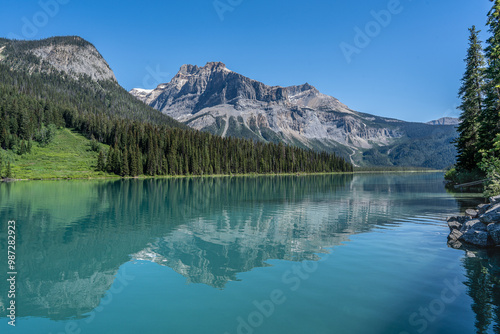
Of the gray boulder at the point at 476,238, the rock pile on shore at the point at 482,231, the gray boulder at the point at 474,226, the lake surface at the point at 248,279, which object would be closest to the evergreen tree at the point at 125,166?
the lake surface at the point at 248,279

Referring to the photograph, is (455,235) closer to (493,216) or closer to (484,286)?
(493,216)

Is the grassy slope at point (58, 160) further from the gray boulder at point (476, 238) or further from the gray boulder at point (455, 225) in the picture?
the gray boulder at point (476, 238)

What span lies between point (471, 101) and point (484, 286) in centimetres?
6107

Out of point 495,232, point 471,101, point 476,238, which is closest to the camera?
point 495,232

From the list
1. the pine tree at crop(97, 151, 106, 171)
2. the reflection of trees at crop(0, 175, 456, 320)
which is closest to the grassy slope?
the pine tree at crop(97, 151, 106, 171)

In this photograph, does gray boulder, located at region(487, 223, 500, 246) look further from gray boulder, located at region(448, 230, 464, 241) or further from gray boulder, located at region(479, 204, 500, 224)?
gray boulder, located at region(448, 230, 464, 241)

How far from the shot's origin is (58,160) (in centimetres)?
14700

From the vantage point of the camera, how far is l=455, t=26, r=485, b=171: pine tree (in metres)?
59.1

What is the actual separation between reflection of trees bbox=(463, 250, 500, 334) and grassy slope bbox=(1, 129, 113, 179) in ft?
457

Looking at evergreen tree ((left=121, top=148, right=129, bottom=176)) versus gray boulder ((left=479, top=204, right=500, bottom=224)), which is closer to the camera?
gray boulder ((left=479, top=204, right=500, bottom=224))

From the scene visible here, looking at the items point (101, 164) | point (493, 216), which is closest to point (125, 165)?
point (101, 164)

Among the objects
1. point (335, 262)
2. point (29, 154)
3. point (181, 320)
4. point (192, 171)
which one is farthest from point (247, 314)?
point (29, 154)

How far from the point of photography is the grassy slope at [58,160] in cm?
12484

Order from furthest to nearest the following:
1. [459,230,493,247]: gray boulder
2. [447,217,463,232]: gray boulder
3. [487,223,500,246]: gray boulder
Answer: [447,217,463,232]: gray boulder
[459,230,493,247]: gray boulder
[487,223,500,246]: gray boulder
